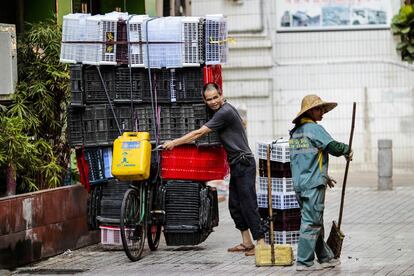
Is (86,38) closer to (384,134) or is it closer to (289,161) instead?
(289,161)

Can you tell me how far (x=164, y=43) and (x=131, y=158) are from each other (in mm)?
1539

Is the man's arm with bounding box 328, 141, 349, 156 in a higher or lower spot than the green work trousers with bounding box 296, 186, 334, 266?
higher

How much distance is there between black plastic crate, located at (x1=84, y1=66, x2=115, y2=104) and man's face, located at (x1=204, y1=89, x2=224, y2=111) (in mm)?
1235

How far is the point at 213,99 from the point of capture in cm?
1213

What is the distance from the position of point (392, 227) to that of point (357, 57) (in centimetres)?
781

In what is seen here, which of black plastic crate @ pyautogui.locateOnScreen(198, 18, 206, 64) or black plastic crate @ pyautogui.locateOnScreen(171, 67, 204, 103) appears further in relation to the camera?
black plastic crate @ pyautogui.locateOnScreen(171, 67, 204, 103)

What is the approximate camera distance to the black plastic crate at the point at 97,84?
1256 cm

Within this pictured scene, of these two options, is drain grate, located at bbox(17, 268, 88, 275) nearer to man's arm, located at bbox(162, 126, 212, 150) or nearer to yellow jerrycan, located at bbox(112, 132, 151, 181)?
yellow jerrycan, located at bbox(112, 132, 151, 181)

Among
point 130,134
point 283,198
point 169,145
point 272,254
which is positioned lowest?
point 272,254

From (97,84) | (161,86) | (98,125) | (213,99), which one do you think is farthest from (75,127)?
(213,99)

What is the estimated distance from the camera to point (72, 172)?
13578 mm

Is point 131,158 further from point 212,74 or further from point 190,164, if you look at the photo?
point 212,74

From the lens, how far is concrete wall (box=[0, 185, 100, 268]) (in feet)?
37.7

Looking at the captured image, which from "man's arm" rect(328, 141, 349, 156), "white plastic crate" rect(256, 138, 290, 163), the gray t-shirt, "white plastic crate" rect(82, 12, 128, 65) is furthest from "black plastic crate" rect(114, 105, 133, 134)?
"man's arm" rect(328, 141, 349, 156)
